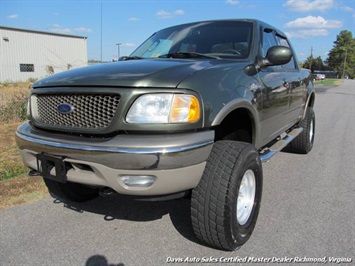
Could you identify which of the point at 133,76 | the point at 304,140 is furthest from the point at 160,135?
the point at 304,140

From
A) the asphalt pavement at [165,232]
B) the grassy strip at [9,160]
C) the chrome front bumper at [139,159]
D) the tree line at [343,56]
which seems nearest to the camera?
the chrome front bumper at [139,159]

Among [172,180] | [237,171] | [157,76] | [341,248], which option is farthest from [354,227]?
[157,76]

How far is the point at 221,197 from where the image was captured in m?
2.51

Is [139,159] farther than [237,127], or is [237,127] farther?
[237,127]

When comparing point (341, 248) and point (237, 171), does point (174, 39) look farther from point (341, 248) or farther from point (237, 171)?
point (341, 248)

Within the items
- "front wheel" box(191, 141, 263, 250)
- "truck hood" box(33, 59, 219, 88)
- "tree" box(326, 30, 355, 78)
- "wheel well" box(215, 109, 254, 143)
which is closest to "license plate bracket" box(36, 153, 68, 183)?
"truck hood" box(33, 59, 219, 88)

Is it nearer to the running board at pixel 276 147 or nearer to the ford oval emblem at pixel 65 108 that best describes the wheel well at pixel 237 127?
the running board at pixel 276 147

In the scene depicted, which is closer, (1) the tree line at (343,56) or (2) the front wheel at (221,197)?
(2) the front wheel at (221,197)

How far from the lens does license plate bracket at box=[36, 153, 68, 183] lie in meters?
2.52

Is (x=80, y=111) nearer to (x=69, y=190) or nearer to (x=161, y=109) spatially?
(x=161, y=109)

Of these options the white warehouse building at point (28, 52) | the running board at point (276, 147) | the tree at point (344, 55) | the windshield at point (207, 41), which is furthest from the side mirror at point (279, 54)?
the tree at point (344, 55)

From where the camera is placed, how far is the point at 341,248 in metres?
2.84

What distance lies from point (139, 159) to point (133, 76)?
616 millimetres

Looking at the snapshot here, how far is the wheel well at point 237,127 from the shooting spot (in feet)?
10.1
